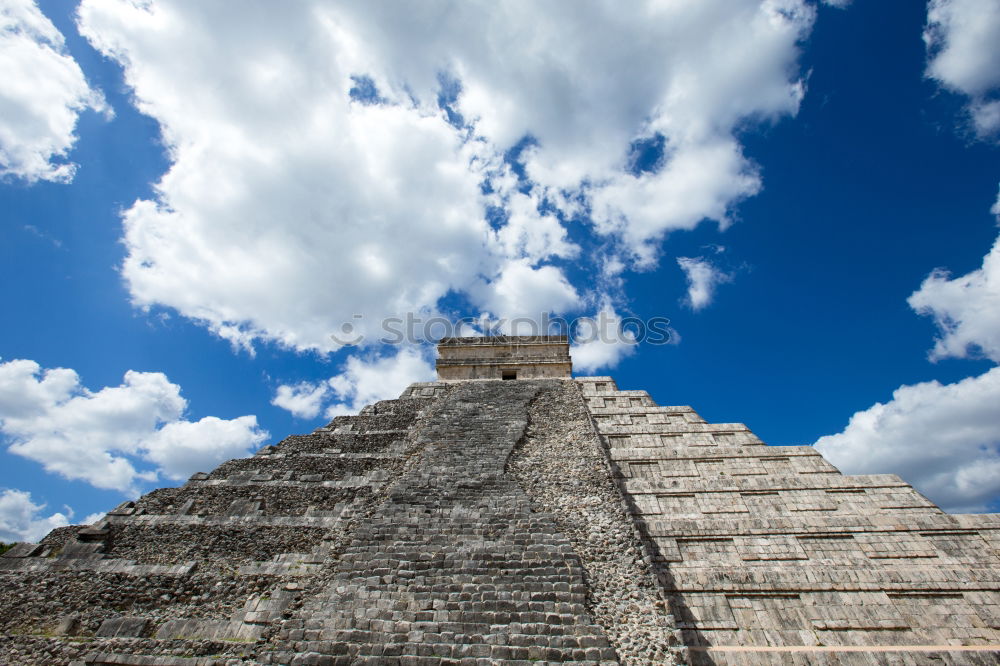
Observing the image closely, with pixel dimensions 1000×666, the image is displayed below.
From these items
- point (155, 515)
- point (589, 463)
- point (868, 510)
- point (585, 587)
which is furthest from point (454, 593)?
point (868, 510)

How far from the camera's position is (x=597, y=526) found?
7027mm

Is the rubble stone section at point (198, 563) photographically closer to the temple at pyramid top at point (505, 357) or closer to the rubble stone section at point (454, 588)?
the rubble stone section at point (454, 588)

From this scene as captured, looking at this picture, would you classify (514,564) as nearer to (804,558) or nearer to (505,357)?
(804,558)

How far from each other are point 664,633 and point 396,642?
295 cm

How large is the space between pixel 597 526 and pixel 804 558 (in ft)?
10.5

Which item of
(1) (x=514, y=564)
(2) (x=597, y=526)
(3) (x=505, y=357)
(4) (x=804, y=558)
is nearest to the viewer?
(1) (x=514, y=564)

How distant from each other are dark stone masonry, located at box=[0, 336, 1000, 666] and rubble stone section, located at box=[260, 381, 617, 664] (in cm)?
3

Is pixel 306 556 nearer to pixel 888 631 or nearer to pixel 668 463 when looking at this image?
pixel 668 463

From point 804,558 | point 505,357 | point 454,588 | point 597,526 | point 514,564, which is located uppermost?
point 505,357

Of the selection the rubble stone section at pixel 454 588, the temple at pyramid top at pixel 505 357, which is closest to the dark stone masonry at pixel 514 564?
the rubble stone section at pixel 454 588

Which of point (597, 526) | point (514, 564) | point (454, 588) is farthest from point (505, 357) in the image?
point (454, 588)

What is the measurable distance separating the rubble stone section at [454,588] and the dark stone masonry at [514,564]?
0.03 metres

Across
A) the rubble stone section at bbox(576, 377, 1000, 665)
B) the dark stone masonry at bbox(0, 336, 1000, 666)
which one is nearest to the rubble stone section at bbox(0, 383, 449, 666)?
the dark stone masonry at bbox(0, 336, 1000, 666)

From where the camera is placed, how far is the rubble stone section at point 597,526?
5.36m
